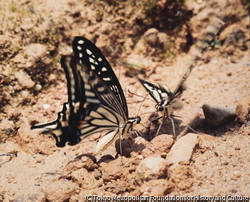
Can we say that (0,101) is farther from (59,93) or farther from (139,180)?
(139,180)

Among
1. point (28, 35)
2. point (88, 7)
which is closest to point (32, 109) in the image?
point (28, 35)

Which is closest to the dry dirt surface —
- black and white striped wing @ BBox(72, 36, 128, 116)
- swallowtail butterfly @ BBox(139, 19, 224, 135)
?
swallowtail butterfly @ BBox(139, 19, 224, 135)

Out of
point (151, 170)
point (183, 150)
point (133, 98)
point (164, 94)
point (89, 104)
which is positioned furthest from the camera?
point (133, 98)

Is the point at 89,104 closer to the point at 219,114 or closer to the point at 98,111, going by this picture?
the point at 98,111

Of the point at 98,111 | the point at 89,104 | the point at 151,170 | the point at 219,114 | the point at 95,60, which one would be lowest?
the point at 151,170

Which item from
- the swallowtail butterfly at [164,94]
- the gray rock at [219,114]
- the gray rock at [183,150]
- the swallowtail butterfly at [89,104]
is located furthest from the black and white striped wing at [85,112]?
the gray rock at [219,114]

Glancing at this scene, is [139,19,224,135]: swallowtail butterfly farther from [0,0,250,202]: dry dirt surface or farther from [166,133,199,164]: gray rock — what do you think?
[166,133,199,164]: gray rock

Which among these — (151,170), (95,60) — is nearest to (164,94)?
(95,60)
